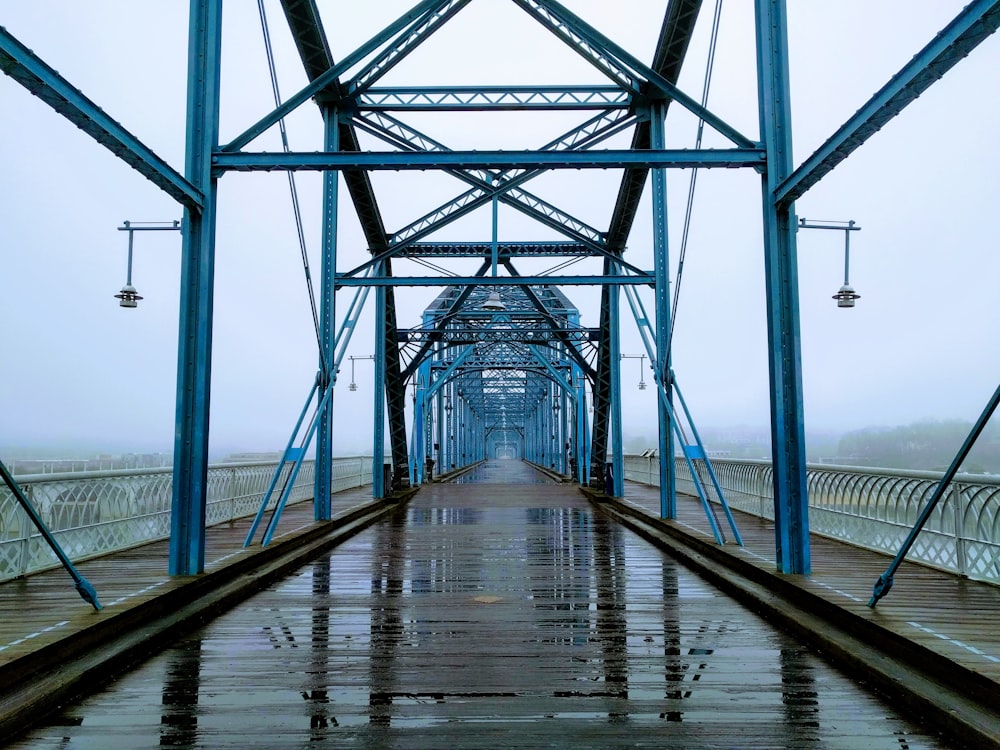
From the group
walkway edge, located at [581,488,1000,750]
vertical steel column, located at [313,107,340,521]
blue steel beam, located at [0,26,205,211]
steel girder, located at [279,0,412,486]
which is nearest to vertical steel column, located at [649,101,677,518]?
walkway edge, located at [581,488,1000,750]

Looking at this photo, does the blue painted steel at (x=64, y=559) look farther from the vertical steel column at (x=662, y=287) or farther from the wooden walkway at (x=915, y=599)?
the vertical steel column at (x=662, y=287)

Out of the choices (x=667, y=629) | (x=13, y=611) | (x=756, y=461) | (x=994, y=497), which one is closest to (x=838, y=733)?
(x=667, y=629)

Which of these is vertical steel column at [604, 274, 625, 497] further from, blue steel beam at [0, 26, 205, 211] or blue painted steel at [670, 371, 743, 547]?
blue steel beam at [0, 26, 205, 211]

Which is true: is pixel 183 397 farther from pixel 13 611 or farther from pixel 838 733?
pixel 838 733

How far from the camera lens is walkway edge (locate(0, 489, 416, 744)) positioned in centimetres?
385

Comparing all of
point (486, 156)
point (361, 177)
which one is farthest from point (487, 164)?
point (361, 177)

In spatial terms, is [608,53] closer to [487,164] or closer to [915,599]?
[487,164]

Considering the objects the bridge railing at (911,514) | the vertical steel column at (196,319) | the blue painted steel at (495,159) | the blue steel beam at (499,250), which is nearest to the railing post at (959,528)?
the bridge railing at (911,514)

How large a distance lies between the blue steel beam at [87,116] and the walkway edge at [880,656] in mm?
6221

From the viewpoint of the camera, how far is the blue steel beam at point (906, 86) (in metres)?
4.31

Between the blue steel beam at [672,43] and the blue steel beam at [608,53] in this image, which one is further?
the blue steel beam at [672,43]

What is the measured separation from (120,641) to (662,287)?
9868mm

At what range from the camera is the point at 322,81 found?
8.05 metres

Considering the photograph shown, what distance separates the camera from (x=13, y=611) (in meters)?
5.32
